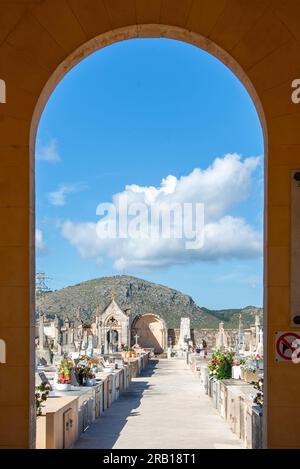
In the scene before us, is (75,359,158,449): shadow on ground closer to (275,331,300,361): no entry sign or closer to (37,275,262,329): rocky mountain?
(275,331,300,361): no entry sign

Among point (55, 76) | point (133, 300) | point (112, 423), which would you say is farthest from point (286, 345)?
point (133, 300)

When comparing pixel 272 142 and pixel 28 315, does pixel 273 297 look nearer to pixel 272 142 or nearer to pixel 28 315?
pixel 272 142

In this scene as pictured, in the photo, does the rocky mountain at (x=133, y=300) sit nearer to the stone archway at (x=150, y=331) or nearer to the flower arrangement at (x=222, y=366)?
the stone archway at (x=150, y=331)

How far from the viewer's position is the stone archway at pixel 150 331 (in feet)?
191

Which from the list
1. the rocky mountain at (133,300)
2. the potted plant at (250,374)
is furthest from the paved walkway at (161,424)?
the rocky mountain at (133,300)

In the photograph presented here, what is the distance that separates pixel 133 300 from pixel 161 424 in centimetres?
9969

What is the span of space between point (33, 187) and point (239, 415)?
8.12 m

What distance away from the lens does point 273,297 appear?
5.88 m

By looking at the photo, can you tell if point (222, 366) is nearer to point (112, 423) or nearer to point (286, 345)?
point (112, 423)

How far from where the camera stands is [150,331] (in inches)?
2311

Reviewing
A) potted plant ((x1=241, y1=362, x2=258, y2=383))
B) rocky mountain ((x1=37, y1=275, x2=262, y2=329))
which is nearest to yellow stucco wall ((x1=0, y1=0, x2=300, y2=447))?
potted plant ((x1=241, y1=362, x2=258, y2=383))

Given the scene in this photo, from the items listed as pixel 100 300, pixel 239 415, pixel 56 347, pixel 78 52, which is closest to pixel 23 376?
pixel 78 52

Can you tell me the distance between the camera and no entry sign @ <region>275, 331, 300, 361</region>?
579cm

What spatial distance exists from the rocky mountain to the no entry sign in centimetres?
9942
